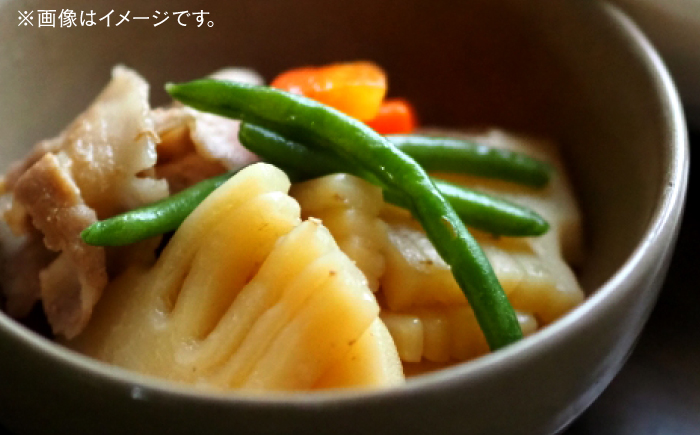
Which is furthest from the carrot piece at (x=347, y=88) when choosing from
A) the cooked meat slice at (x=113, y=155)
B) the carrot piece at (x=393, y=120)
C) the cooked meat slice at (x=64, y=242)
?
the cooked meat slice at (x=64, y=242)

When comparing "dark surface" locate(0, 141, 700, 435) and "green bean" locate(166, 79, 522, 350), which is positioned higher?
"green bean" locate(166, 79, 522, 350)

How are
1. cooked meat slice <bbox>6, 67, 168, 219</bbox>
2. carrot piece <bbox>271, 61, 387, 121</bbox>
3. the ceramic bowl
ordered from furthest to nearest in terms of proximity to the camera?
carrot piece <bbox>271, 61, 387, 121</bbox>
cooked meat slice <bbox>6, 67, 168, 219</bbox>
the ceramic bowl

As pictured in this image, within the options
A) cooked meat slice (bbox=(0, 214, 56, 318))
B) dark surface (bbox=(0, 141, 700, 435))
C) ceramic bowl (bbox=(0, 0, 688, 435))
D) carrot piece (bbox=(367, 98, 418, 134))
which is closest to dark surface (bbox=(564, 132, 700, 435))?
dark surface (bbox=(0, 141, 700, 435))

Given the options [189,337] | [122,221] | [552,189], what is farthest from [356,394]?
[552,189]

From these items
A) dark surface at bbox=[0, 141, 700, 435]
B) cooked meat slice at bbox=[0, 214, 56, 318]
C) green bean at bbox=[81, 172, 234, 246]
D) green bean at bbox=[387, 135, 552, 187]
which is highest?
green bean at bbox=[81, 172, 234, 246]

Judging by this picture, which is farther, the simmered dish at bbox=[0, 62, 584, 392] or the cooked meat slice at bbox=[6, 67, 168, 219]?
the cooked meat slice at bbox=[6, 67, 168, 219]

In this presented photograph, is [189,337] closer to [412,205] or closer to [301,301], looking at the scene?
[301,301]

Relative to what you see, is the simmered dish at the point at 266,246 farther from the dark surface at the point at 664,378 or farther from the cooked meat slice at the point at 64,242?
the dark surface at the point at 664,378

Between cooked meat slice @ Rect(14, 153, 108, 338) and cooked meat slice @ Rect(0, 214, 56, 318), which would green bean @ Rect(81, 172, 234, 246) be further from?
cooked meat slice @ Rect(0, 214, 56, 318)

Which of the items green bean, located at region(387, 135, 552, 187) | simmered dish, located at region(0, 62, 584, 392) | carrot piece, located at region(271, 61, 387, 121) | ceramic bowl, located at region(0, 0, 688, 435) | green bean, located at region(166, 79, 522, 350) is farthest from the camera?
carrot piece, located at region(271, 61, 387, 121)
